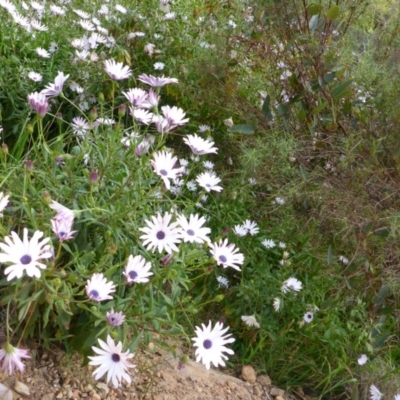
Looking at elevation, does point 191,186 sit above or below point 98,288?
above

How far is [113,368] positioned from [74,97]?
1.82 m

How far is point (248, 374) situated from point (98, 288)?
113 centimetres

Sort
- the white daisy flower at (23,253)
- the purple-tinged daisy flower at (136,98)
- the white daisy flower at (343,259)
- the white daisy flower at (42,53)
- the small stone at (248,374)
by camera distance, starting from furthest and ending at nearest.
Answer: the white daisy flower at (42,53)
the white daisy flower at (343,259)
the small stone at (248,374)
the purple-tinged daisy flower at (136,98)
the white daisy flower at (23,253)

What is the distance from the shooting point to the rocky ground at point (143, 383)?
6.32 ft

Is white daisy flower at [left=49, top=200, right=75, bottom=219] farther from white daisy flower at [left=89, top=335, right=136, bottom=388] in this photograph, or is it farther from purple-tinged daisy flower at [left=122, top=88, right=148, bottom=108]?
purple-tinged daisy flower at [left=122, top=88, right=148, bottom=108]

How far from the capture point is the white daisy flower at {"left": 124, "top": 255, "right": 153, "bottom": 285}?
5.62 feet

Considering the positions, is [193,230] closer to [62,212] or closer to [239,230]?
[62,212]

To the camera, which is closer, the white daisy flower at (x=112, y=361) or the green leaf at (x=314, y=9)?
the white daisy flower at (x=112, y=361)

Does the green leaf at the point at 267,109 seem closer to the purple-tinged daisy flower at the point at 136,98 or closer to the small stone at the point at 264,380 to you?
the purple-tinged daisy flower at the point at 136,98

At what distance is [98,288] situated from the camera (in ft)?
5.49

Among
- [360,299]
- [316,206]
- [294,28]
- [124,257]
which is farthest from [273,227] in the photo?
[124,257]

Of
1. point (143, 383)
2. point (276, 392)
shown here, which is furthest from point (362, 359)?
point (143, 383)

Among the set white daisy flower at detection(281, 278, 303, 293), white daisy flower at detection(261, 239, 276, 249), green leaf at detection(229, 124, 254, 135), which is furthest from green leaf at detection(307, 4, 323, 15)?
white daisy flower at detection(281, 278, 303, 293)

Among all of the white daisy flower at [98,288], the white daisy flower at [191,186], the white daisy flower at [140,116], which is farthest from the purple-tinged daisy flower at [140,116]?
the white daisy flower at [191,186]
